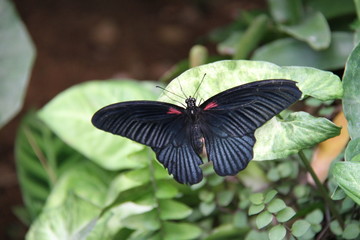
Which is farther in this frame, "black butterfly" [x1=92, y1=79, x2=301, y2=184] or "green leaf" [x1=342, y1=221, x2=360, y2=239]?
"green leaf" [x1=342, y1=221, x2=360, y2=239]

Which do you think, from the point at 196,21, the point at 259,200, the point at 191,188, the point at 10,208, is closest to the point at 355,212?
the point at 259,200

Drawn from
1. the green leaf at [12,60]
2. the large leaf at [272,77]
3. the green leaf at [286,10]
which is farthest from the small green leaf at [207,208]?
the green leaf at [12,60]

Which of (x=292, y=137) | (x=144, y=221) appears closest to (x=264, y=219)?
(x=292, y=137)

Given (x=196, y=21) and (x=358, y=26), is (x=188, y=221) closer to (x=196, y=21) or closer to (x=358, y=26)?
(x=358, y=26)

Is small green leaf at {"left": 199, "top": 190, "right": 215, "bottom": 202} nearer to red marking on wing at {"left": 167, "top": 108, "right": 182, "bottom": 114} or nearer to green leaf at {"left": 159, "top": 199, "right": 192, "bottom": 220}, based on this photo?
green leaf at {"left": 159, "top": 199, "right": 192, "bottom": 220}

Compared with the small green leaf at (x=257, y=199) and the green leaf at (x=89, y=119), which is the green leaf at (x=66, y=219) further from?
the small green leaf at (x=257, y=199)

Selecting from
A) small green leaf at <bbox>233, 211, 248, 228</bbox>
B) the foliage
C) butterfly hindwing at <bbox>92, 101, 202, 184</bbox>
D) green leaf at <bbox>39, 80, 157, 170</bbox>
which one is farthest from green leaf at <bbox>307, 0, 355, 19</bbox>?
butterfly hindwing at <bbox>92, 101, 202, 184</bbox>
